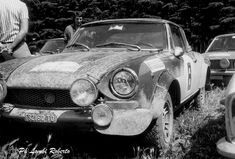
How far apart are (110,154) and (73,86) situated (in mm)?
957

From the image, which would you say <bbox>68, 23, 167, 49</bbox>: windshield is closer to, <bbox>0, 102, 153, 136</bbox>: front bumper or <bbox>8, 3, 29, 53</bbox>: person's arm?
<bbox>8, 3, 29, 53</bbox>: person's arm

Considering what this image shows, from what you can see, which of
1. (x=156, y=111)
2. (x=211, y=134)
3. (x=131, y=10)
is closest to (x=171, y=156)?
(x=156, y=111)

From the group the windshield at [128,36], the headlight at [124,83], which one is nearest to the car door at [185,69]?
the windshield at [128,36]

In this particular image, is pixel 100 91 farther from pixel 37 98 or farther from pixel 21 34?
pixel 21 34

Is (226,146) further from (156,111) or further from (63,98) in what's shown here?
(63,98)

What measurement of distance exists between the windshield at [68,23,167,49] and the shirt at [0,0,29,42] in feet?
2.65

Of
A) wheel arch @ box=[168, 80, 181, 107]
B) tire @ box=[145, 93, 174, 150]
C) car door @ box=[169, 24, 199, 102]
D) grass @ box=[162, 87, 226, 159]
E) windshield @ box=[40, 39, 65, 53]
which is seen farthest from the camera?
windshield @ box=[40, 39, 65, 53]

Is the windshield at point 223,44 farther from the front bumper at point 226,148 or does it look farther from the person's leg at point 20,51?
the front bumper at point 226,148

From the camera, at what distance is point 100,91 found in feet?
10.0

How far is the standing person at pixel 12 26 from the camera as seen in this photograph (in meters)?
4.57

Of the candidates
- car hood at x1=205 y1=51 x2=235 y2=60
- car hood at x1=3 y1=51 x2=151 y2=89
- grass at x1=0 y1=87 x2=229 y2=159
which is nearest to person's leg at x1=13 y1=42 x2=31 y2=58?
car hood at x1=3 y1=51 x2=151 y2=89

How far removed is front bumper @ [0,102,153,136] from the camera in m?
2.93

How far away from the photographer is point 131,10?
2270 cm

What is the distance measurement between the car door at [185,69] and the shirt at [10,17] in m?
2.11
